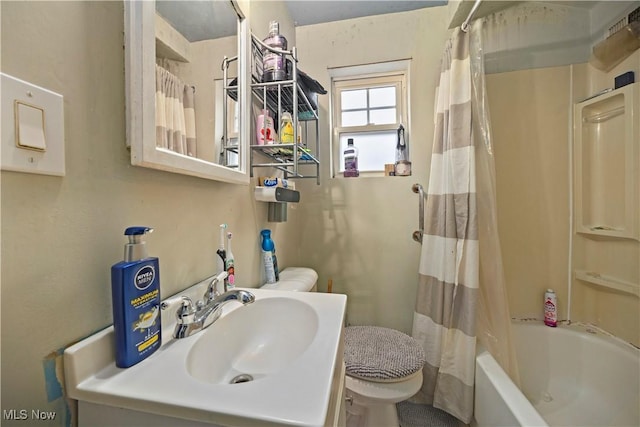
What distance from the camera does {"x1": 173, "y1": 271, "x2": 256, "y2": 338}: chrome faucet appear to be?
51cm

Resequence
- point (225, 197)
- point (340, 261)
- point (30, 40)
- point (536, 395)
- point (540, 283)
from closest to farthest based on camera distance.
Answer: point (30, 40)
point (225, 197)
point (536, 395)
point (540, 283)
point (340, 261)

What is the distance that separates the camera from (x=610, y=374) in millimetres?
1194

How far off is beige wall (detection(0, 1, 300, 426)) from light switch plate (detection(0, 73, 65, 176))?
0.01 meters

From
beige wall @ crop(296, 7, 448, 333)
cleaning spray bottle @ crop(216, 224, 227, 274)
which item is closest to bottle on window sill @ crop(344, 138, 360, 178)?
beige wall @ crop(296, 7, 448, 333)

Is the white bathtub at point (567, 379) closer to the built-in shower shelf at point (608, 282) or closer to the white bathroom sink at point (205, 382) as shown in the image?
the built-in shower shelf at point (608, 282)

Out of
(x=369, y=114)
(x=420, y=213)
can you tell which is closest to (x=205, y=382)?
(x=420, y=213)

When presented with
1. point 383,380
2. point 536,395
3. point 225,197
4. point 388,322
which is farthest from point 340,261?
point 536,395

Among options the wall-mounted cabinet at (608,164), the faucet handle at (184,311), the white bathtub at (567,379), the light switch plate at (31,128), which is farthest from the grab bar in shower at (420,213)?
the light switch plate at (31,128)

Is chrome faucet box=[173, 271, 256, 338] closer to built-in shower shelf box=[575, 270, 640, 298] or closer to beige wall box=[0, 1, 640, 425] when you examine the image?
beige wall box=[0, 1, 640, 425]

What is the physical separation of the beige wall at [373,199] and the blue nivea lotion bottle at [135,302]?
1.19 meters

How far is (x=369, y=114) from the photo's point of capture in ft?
5.41

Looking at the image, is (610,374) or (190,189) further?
(610,374)

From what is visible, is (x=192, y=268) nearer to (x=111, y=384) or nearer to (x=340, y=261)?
(x=111, y=384)

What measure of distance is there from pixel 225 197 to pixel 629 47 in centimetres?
199
